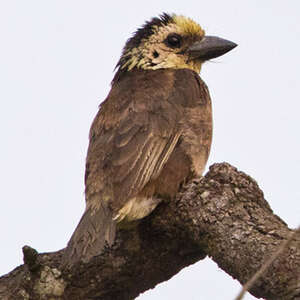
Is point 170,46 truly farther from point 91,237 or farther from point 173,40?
point 91,237

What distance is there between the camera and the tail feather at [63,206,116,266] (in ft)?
14.1

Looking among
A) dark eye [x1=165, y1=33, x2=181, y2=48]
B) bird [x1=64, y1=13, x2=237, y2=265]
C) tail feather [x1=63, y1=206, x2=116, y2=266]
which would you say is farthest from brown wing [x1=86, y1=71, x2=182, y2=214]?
dark eye [x1=165, y1=33, x2=181, y2=48]

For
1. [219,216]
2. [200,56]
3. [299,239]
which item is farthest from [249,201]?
[200,56]

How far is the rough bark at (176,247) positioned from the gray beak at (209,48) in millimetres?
1674

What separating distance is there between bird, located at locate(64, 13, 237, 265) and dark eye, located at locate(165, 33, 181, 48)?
7.2 inches

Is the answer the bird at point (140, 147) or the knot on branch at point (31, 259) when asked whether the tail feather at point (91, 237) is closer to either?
the bird at point (140, 147)

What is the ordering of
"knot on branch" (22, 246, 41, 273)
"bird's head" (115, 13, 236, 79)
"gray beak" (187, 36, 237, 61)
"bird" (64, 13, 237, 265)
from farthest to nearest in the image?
"gray beak" (187, 36, 237, 61), "bird's head" (115, 13, 236, 79), "bird" (64, 13, 237, 265), "knot on branch" (22, 246, 41, 273)

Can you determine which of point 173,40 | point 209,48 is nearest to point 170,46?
point 173,40

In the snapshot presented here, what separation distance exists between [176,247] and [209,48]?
6.80 ft

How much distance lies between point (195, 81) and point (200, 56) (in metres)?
0.58

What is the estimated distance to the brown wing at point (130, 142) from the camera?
4641mm

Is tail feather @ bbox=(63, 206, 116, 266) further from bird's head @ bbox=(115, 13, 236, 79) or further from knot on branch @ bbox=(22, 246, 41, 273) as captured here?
bird's head @ bbox=(115, 13, 236, 79)

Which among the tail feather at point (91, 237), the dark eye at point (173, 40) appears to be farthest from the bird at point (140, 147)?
the dark eye at point (173, 40)

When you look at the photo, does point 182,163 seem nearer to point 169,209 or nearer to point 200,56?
point 169,209
